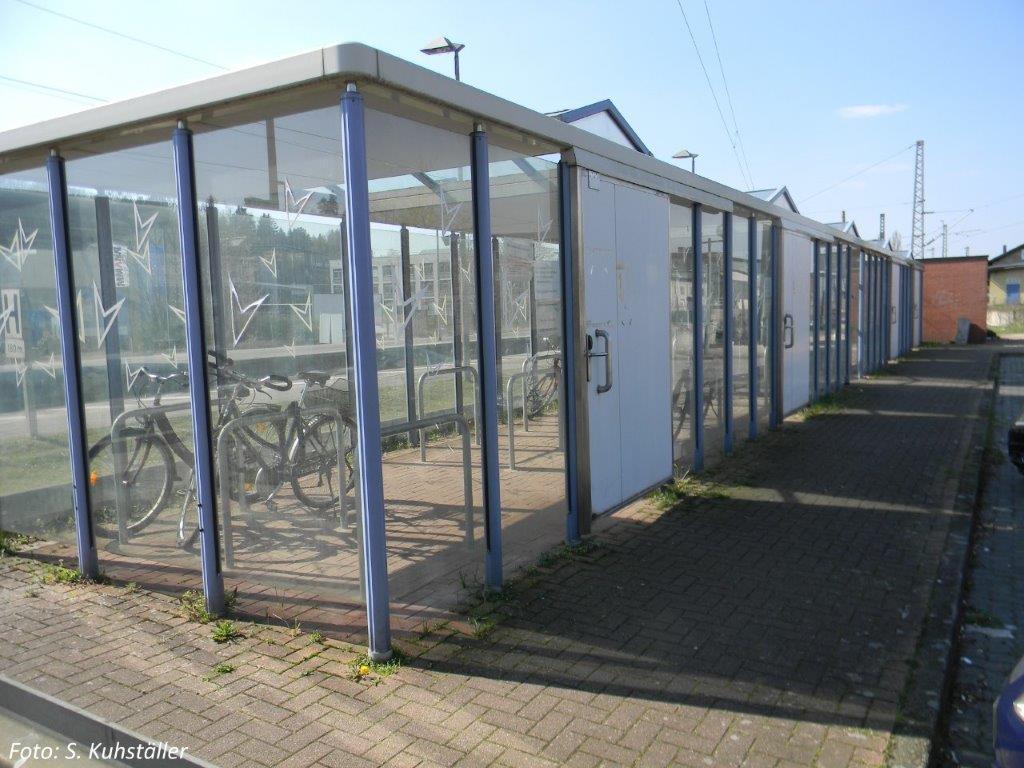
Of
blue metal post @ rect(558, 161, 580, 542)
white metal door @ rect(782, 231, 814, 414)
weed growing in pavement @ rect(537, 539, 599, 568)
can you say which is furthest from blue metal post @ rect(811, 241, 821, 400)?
weed growing in pavement @ rect(537, 539, 599, 568)

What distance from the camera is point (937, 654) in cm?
371

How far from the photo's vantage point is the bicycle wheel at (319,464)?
4117 mm

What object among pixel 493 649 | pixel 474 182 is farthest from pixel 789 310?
pixel 493 649

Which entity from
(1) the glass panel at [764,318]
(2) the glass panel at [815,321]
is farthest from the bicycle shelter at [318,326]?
(2) the glass panel at [815,321]

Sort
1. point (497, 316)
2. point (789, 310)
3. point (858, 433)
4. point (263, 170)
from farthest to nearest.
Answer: point (789, 310) → point (858, 433) → point (497, 316) → point (263, 170)

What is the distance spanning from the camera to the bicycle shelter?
3.88m

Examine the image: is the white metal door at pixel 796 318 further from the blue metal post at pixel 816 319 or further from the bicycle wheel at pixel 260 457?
the bicycle wheel at pixel 260 457

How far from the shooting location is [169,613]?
4344 millimetres

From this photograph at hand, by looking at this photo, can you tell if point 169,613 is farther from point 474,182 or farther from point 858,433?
point 858,433

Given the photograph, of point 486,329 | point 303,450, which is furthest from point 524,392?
point 303,450

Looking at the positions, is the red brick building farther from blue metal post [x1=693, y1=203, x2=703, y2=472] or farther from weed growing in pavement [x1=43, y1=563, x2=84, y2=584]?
weed growing in pavement [x1=43, y1=563, x2=84, y2=584]

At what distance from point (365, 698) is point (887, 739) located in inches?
80.9

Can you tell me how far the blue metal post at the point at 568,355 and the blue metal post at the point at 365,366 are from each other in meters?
1.94

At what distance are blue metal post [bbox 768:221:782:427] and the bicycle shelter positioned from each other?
12.4ft
